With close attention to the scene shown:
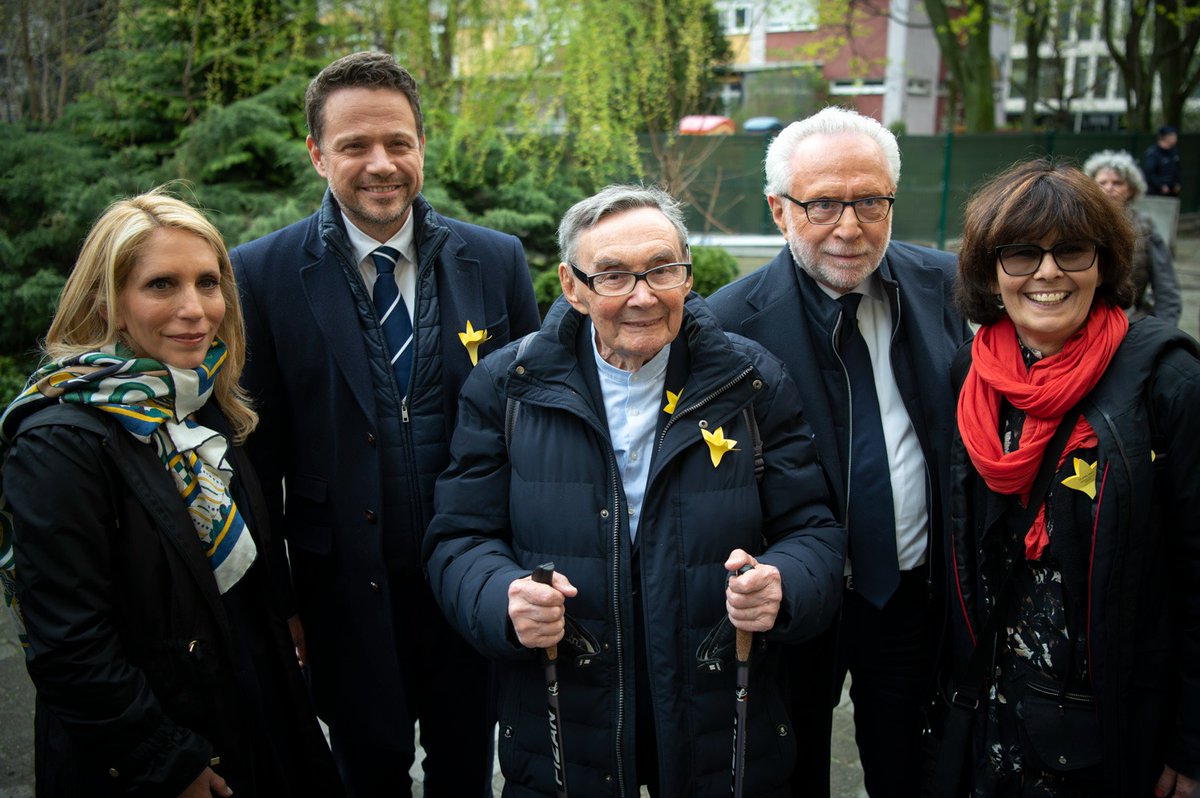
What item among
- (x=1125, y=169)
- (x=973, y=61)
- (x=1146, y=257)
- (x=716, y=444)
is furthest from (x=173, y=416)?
(x=973, y=61)

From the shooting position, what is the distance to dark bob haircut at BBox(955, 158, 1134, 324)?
2201mm

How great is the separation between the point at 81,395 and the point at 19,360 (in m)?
5.96

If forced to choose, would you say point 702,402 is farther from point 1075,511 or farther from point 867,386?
point 1075,511

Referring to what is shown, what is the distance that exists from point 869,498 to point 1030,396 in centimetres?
58

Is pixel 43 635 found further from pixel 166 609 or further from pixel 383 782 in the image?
pixel 383 782

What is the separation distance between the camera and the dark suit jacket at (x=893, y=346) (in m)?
2.62

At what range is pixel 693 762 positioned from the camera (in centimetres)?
220

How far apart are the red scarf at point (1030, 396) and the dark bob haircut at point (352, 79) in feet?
5.99

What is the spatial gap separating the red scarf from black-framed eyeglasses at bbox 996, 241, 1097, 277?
0.13 m

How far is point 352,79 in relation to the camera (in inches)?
107

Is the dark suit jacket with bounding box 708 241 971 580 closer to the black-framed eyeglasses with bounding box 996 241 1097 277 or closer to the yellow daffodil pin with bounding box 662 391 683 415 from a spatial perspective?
the black-framed eyeglasses with bounding box 996 241 1097 277

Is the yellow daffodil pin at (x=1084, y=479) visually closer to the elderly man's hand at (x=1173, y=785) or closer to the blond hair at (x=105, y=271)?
the elderly man's hand at (x=1173, y=785)

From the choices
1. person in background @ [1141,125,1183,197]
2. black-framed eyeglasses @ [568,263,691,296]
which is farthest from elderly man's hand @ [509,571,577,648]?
person in background @ [1141,125,1183,197]

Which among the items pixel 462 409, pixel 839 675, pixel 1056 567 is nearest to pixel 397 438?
pixel 462 409
